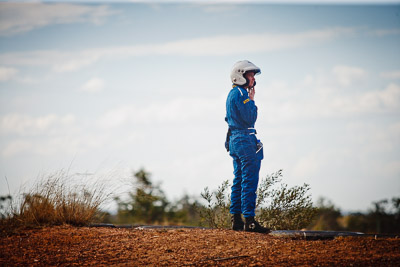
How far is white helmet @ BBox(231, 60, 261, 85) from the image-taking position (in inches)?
325

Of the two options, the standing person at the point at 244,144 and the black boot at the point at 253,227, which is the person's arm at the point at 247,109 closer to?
the standing person at the point at 244,144

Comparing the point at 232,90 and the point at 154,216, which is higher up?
the point at 232,90

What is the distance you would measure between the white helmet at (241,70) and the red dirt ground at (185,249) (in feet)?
8.45

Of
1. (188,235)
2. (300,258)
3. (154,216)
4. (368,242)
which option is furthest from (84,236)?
(154,216)

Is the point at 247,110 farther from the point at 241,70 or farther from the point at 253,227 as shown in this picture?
the point at 253,227

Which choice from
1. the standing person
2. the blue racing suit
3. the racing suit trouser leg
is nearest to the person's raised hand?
the standing person

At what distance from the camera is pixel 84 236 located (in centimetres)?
752

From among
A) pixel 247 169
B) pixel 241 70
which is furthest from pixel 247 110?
pixel 247 169

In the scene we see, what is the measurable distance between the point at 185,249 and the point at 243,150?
209 centimetres

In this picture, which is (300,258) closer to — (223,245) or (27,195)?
(223,245)

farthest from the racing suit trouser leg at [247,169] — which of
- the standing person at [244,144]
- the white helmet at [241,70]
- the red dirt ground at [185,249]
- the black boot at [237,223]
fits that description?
the white helmet at [241,70]

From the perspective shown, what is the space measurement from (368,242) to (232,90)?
131 inches

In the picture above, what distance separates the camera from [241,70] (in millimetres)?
8289

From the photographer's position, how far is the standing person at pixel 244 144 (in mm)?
7852
